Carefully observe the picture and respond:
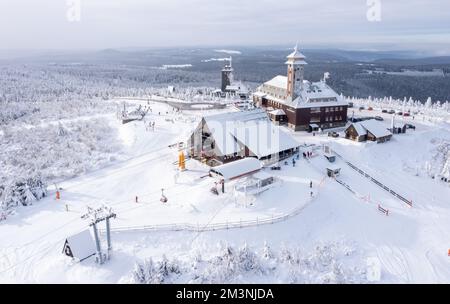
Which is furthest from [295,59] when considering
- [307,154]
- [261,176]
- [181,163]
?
[261,176]

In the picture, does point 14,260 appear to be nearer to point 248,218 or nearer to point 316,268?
point 248,218

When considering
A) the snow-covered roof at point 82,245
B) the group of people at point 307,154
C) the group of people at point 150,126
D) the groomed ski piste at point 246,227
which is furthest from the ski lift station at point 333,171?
the group of people at point 150,126

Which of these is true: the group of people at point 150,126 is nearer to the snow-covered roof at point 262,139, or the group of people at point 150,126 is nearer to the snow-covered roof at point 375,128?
the snow-covered roof at point 262,139

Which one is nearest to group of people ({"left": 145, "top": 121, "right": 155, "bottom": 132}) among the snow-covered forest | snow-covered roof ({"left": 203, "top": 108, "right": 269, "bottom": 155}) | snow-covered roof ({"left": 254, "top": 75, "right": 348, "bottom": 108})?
snow-covered roof ({"left": 203, "top": 108, "right": 269, "bottom": 155})

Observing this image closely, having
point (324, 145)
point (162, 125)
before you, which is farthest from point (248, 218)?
point (162, 125)

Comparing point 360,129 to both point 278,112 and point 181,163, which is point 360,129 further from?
point 181,163

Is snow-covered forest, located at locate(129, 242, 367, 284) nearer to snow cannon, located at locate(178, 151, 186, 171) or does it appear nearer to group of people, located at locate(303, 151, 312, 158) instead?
snow cannon, located at locate(178, 151, 186, 171)
